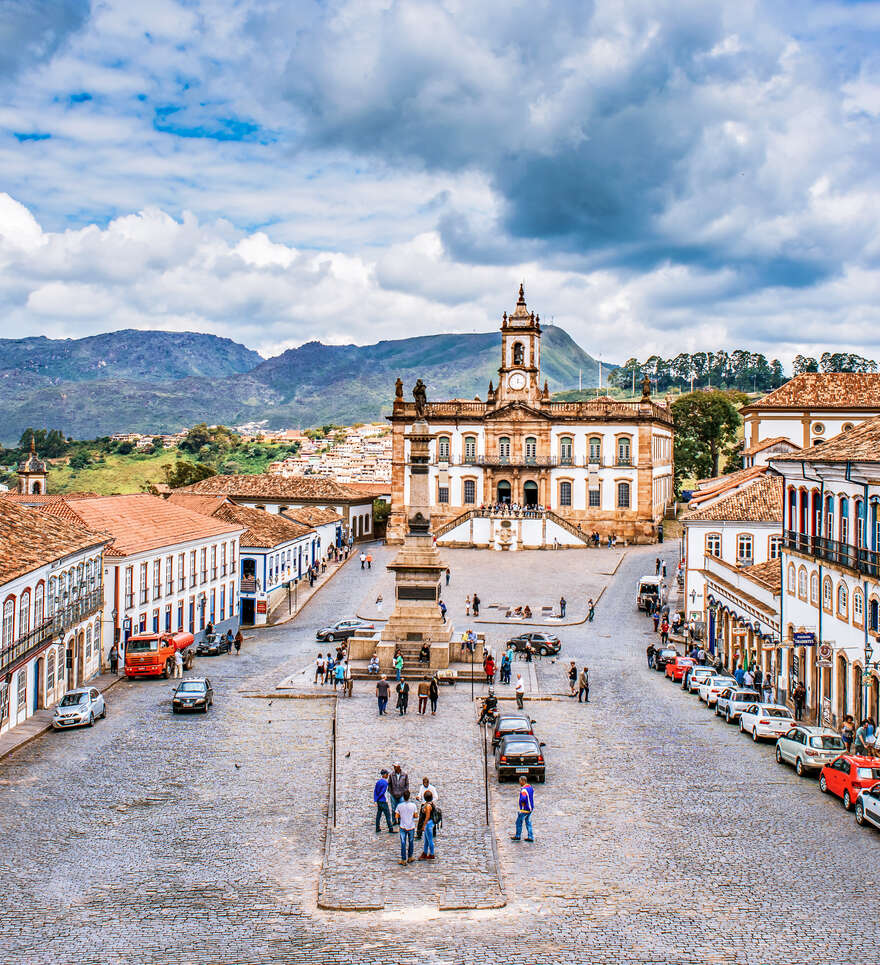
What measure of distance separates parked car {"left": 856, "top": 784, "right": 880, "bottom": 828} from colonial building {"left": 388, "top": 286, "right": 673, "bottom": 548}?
6225 centimetres

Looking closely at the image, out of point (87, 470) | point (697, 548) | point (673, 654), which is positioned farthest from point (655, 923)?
point (87, 470)

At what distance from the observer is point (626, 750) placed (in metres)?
26.1

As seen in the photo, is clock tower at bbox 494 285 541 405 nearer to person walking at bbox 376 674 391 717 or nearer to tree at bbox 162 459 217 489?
tree at bbox 162 459 217 489

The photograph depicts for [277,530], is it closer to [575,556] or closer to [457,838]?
[575,556]

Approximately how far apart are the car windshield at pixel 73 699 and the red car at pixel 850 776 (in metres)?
19.5

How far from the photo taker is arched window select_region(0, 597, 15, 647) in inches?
1177

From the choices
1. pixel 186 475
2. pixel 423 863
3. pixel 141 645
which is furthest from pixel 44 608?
pixel 186 475

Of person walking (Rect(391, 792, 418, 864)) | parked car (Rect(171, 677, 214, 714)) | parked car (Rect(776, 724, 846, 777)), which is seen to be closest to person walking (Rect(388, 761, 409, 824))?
person walking (Rect(391, 792, 418, 864))

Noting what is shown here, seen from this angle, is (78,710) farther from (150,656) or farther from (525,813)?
(525,813)

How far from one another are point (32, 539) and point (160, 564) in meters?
11.5

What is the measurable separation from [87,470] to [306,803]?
12053 cm

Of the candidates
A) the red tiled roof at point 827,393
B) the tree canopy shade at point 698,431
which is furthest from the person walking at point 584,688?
the tree canopy shade at point 698,431

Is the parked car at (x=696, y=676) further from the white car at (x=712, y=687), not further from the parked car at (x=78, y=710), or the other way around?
the parked car at (x=78, y=710)

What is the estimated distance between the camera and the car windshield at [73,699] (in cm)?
2959
